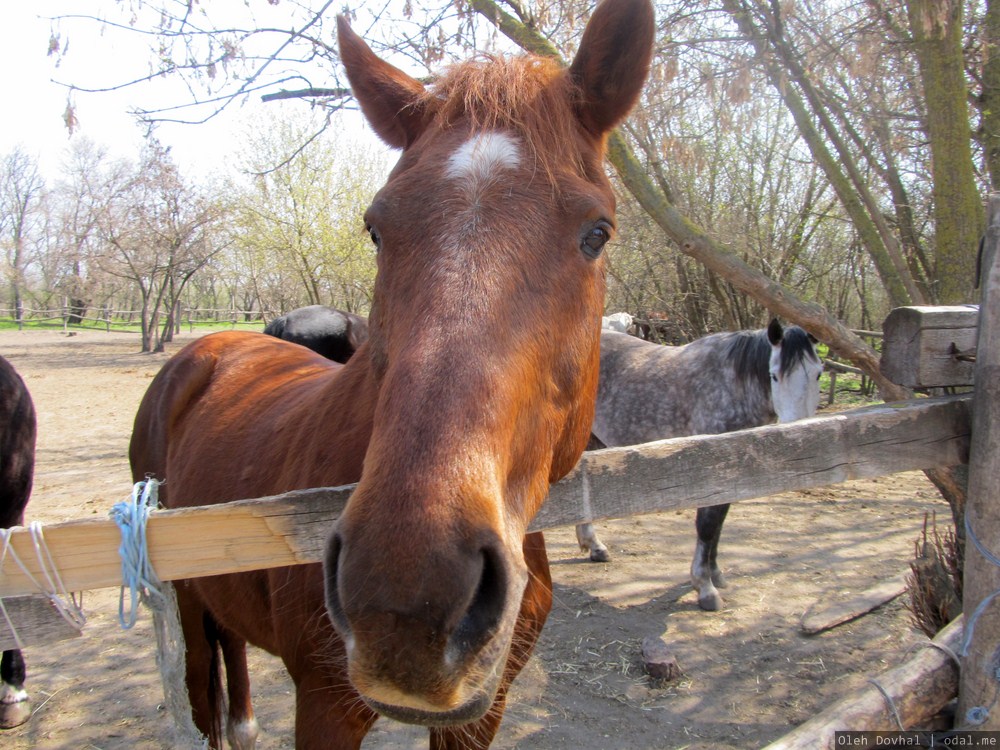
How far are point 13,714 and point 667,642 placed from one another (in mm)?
4058

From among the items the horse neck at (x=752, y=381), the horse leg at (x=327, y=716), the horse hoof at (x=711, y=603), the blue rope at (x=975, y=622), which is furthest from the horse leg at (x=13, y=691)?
the horse neck at (x=752, y=381)

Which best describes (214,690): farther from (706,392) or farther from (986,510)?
(706,392)

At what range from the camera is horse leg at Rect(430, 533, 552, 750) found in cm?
202

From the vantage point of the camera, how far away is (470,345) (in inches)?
47.8

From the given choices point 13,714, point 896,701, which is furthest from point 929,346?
point 13,714

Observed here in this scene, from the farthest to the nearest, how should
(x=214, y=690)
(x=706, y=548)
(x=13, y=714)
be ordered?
(x=706, y=548)
(x=13, y=714)
(x=214, y=690)

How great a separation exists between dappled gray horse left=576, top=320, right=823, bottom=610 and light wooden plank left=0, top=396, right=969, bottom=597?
8.31ft

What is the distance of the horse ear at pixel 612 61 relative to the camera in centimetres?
169

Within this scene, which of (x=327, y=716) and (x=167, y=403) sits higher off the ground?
(x=167, y=403)

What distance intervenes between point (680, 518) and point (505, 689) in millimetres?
5279

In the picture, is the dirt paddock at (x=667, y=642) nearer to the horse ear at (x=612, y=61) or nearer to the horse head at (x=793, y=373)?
the horse head at (x=793, y=373)

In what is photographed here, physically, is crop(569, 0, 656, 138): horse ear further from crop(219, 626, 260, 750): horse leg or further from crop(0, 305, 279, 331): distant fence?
crop(0, 305, 279, 331): distant fence

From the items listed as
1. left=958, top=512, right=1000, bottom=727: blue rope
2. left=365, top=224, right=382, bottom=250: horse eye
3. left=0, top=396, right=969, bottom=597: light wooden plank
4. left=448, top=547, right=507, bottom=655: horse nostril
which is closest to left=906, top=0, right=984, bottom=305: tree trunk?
left=0, top=396, right=969, bottom=597: light wooden plank

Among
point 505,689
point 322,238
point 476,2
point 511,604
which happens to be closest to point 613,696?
point 505,689
